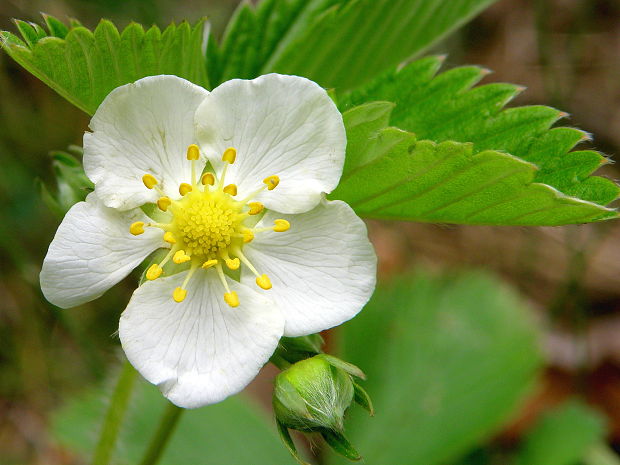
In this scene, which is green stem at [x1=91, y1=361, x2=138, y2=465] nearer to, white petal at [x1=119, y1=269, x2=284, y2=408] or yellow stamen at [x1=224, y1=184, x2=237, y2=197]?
white petal at [x1=119, y1=269, x2=284, y2=408]

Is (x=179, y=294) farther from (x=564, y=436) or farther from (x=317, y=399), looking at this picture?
(x=564, y=436)

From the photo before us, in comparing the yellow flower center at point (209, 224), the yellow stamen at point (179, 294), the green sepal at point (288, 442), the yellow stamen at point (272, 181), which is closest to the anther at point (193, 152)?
the yellow flower center at point (209, 224)

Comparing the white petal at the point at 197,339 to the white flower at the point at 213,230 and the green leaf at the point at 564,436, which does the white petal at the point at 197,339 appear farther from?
the green leaf at the point at 564,436

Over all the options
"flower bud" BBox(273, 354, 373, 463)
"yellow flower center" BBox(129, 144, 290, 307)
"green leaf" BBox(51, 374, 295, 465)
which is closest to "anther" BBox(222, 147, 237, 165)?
"yellow flower center" BBox(129, 144, 290, 307)

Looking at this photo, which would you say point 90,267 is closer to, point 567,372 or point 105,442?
point 105,442

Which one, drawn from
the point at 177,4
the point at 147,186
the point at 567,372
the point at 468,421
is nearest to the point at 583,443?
the point at 468,421
